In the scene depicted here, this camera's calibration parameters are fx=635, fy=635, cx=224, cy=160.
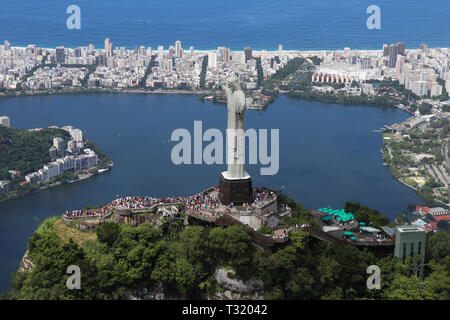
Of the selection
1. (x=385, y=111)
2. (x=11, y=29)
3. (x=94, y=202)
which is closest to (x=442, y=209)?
(x=94, y=202)

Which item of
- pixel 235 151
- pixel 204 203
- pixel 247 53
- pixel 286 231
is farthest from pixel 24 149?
pixel 247 53

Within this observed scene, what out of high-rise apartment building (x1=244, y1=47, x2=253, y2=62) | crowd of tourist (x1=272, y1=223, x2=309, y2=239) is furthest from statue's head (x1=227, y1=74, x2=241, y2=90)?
high-rise apartment building (x1=244, y1=47, x2=253, y2=62)

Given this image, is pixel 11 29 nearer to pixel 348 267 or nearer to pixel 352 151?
pixel 352 151

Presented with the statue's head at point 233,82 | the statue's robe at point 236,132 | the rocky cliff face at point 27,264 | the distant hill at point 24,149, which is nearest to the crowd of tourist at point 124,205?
the rocky cliff face at point 27,264

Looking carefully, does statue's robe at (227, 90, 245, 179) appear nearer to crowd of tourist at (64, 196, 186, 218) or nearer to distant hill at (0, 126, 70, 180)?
crowd of tourist at (64, 196, 186, 218)

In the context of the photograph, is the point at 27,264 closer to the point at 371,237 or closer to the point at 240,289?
the point at 240,289

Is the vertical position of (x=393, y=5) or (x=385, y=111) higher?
(x=393, y=5)

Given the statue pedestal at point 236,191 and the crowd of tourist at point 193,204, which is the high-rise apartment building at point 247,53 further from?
the statue pedestal at point 236,191
